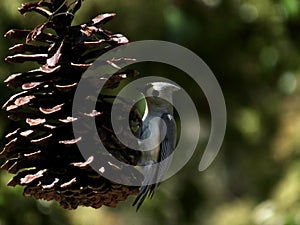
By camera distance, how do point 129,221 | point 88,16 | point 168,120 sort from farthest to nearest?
point 129,221 < point 88,16 < point 168,120

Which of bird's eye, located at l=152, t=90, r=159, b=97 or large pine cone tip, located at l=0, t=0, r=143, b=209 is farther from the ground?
bird's eye, located at l=152, t=90, r=159, b=97

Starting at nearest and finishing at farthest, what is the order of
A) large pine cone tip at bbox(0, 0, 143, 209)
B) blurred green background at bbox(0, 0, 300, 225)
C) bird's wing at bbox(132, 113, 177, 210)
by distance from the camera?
large pine cone tip at bbox(0, 0, 143, 209)
bird's wing at bbox(132, 113, 177, 210)
blurred green background at bbox(0, 0, 300, 225)

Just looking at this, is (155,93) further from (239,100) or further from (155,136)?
(239,100)

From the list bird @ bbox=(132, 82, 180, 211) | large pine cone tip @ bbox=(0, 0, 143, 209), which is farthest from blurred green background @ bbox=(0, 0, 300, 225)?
large pine cone tip @ bbox=(0, 0, 143, 209)

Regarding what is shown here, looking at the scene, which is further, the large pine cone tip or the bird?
the bird

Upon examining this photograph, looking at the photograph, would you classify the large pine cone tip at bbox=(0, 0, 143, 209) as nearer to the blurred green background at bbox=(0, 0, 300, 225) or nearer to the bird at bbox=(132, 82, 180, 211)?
the bird at bbox=(132, 82, 180, 211)

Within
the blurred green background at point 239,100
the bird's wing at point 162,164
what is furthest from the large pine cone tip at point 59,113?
the blurred green background at point 239,100

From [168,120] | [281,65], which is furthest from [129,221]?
[168,120]

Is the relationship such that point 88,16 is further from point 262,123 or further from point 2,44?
point 262,123

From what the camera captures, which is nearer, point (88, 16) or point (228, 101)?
point (88, 16)
